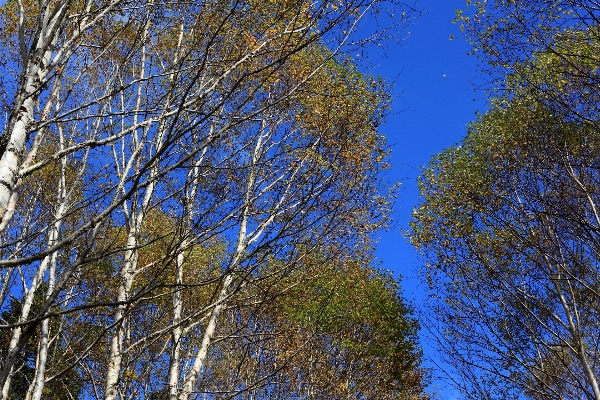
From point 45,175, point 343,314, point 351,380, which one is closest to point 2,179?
point 45,175

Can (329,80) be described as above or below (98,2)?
above

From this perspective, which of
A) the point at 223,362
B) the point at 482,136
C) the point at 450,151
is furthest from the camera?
the point at 223,362

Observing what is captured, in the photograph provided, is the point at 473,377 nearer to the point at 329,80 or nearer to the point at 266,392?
the point at 266,392

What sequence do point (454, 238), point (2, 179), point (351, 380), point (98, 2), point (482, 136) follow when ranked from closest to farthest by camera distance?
1. point (2, 179)
2. point (98, 2)
3. point (454, 238)
4. point (482, 136)
5. point (351, 380)

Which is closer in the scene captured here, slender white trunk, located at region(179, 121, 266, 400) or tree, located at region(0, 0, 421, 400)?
tree, located at region(0, 0, 421, 400)

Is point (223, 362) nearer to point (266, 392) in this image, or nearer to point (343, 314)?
point (266, 392)

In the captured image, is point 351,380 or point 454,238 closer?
point 454,238

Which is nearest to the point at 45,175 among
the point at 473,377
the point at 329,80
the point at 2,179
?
the point at 329,80

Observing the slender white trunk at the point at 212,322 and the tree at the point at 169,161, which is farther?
the slender white trunk at the point at 212,322

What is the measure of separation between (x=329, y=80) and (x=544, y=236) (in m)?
5.06

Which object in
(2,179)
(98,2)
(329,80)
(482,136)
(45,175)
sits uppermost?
(482,136)

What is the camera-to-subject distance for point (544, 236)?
9.49 m

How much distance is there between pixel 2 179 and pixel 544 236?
9.40 m

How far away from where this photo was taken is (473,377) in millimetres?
10344
